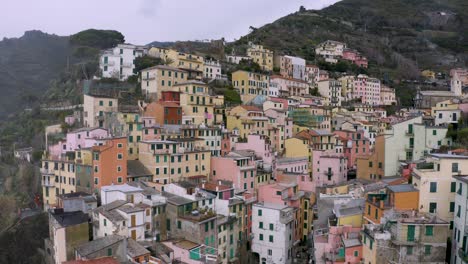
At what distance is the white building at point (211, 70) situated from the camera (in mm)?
64550

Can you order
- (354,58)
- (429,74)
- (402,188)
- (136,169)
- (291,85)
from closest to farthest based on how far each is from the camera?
(402,188) < (136,169) < (291,85) < (354,58) < (429,74)

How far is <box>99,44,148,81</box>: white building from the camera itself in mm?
58281

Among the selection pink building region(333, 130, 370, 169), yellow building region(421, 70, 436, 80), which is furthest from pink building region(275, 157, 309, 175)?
yellow building region(421, 70, 436, 80)

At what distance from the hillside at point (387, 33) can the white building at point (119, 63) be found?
31730 mm

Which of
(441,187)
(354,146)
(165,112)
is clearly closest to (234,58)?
(354,146)

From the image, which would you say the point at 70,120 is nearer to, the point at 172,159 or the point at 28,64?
the point at 172,159

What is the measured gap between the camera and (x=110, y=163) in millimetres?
35281

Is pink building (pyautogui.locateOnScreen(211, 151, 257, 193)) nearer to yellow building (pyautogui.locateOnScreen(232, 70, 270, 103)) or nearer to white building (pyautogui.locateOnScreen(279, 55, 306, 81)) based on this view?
yellow building (pyautogui.locateOnScreen(232, 70, 270, 103))

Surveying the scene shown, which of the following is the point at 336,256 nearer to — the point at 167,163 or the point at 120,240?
the point at 120,240

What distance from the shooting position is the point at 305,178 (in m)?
43.4

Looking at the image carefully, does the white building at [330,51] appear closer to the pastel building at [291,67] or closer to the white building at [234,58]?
the pastel building at [291,67]

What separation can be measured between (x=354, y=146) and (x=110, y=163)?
3161cm

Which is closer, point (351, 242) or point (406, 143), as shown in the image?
point (351, 242)

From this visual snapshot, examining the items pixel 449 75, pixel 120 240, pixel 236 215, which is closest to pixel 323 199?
pixel 236 215
